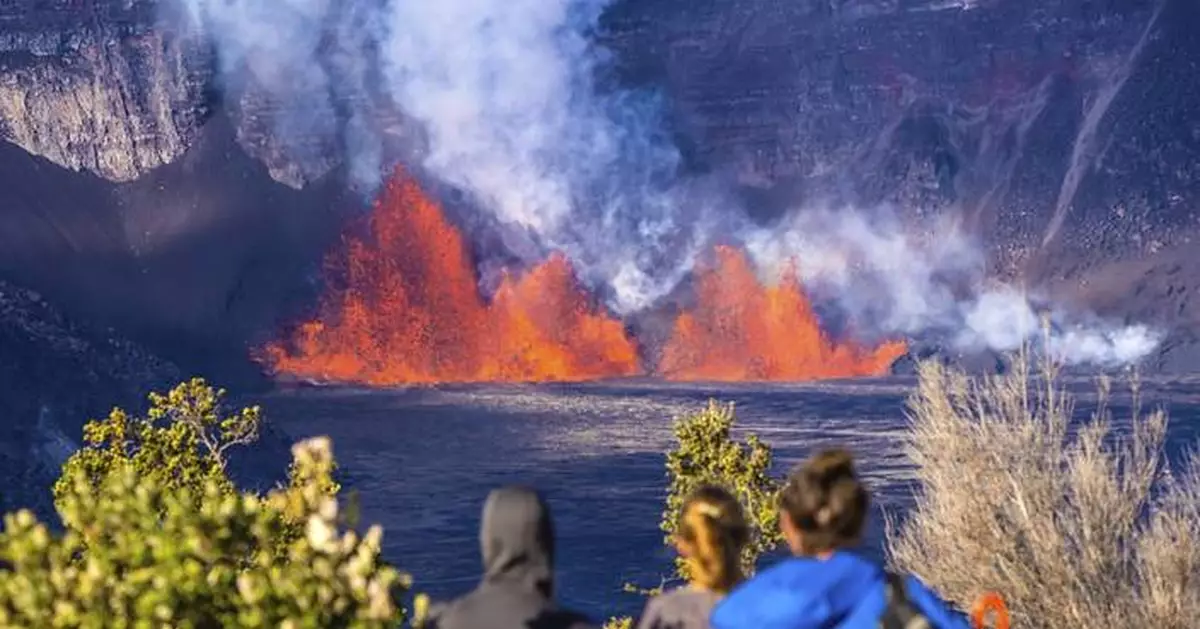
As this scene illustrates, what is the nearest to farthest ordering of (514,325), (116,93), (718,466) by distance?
(718,466)
(514,325)
(116,93)

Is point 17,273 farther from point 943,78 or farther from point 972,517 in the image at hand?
point 972,517

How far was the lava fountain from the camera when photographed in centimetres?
17912

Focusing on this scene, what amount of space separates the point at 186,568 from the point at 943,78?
18669 cm

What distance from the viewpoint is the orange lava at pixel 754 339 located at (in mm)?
179625

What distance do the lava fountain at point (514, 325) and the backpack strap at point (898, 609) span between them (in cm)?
16670

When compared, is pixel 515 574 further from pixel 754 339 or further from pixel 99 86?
pixel 99 86

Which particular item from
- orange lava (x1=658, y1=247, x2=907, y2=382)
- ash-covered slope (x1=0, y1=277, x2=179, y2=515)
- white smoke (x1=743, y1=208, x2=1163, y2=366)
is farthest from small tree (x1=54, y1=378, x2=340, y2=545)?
orange lava (x1=658, y1=247, x2=907, y2=382)

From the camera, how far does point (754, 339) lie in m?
184

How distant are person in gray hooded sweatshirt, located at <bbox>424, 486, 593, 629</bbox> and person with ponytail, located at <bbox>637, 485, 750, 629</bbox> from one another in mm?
512

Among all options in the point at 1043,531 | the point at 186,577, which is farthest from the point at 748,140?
the point at 186,577

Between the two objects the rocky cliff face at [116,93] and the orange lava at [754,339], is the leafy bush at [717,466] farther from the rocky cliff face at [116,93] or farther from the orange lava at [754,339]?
the rocky cliff face at [116,93]

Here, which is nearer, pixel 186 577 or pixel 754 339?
pixel 186 577

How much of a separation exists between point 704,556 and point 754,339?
17616 cm

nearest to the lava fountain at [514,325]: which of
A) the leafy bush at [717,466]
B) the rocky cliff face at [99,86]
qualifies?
the rocky cliff face at [99,86]
